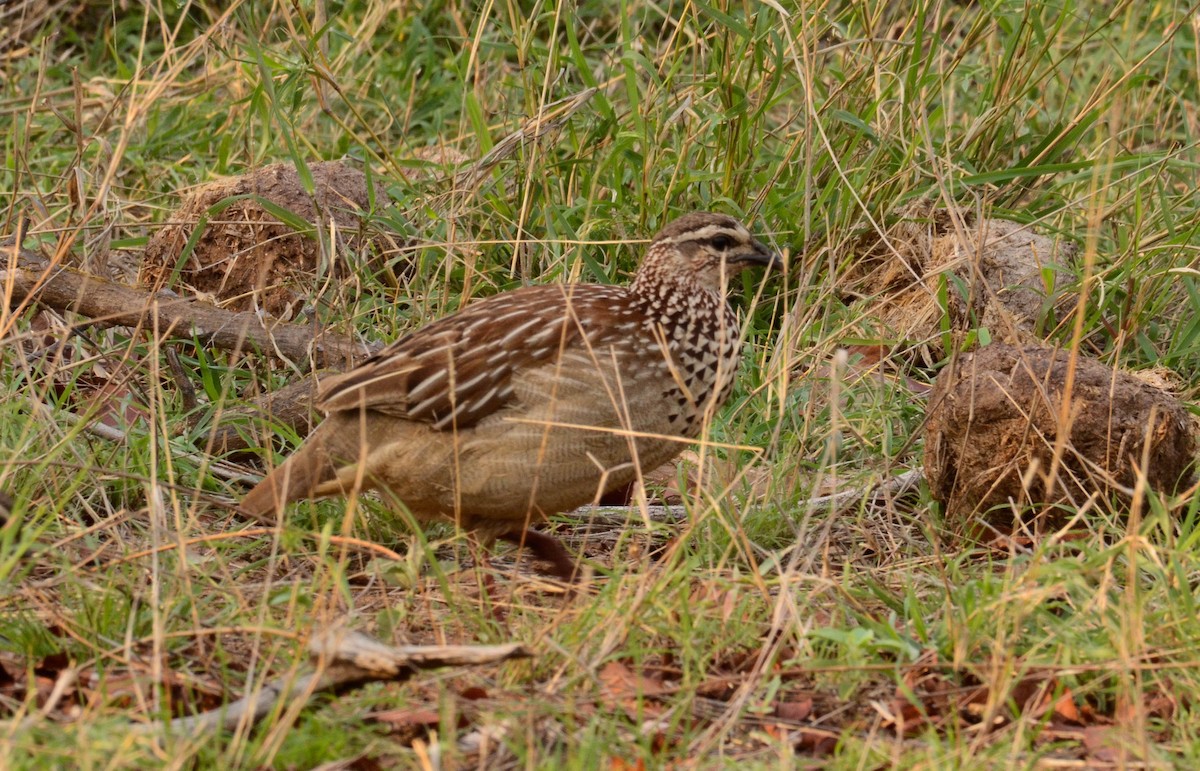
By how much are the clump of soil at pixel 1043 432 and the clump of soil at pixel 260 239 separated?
8.49ft

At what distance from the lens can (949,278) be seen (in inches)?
236

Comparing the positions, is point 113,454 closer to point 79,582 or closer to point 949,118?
point 79,582

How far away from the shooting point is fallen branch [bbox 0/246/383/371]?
18.6 ft

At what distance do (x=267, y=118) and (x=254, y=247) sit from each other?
56 cm

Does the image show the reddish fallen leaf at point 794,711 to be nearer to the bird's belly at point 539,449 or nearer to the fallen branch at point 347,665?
the fallen branch at point 347,665

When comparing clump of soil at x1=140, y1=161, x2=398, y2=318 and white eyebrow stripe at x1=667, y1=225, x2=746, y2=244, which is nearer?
white eyebrow stripe at x1=667, y1=225, x2=746, y2=244

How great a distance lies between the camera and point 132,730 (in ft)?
10.6

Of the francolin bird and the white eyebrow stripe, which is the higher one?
the white eyebrow stripe

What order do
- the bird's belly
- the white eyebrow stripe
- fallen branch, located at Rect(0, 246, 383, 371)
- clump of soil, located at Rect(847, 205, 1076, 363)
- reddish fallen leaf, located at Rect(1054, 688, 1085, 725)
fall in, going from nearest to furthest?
reddish fallen leaf, located at Rect(1054, 688, 1085, 725) → the bird's belly → the white eyebrow stripe → fallen branch, located at Rect(0, 246, 383, 371) → clump of soil, located at Rect(847, 205, 1076, 363)

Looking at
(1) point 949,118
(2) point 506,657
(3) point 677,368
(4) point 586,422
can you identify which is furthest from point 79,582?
(1) point 949,118

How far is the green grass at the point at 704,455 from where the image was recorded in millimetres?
3625

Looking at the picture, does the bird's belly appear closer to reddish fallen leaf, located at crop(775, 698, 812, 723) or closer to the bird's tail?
the bird's tail

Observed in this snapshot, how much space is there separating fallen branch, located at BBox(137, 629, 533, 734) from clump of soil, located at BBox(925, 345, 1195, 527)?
Answer: 206 centimetres

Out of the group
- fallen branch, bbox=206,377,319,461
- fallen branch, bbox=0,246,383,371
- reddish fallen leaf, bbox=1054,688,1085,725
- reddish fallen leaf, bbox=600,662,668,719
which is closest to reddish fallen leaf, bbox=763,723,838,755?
reddish fallen leaf, bbox=600,662,668,719
